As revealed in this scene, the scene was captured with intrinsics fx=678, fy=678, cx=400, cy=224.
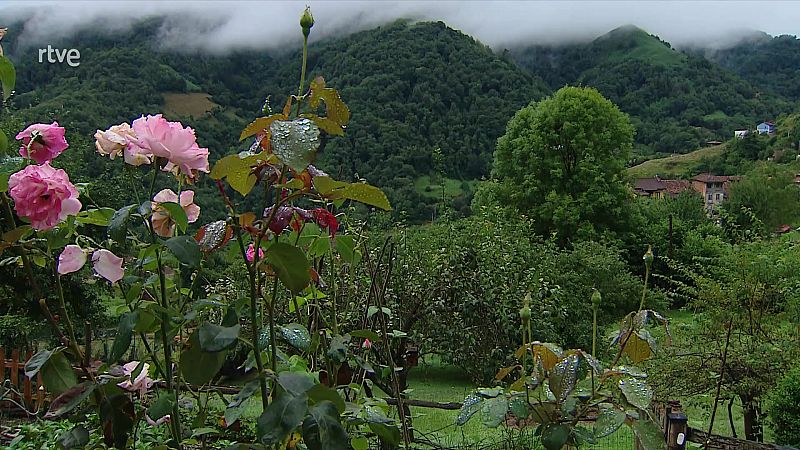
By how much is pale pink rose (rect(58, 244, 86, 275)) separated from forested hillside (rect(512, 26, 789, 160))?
48931 mm

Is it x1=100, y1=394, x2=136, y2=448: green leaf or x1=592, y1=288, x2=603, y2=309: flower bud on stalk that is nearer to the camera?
x1=100, y1=394, x2=136, y2=448: green leaf

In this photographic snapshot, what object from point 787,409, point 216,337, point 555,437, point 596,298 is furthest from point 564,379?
point 787,409

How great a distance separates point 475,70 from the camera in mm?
34594

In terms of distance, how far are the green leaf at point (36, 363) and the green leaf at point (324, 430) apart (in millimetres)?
356

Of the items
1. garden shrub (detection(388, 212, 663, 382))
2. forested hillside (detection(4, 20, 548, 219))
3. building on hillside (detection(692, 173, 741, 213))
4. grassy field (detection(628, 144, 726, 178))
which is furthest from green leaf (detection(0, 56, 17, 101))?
grassy field (detection(628, 144, 726, 178))

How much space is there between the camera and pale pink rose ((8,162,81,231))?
751 millimetres

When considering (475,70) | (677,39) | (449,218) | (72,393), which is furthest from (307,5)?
(677,39)

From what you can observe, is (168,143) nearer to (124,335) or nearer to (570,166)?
(124,335)

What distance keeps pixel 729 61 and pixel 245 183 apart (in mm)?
101564

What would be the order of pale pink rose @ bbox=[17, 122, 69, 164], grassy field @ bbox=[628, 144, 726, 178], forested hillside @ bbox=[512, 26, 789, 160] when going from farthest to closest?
forested hillside @ bbox=[512, 26, 789, 160] < grassy field @ bbox=[628, 144, 726, 178] < pale pink rose @ bbox=[17, 122, 69, 164]

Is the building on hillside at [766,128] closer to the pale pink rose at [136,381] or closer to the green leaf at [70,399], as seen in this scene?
the pale pink rose at [136,381]

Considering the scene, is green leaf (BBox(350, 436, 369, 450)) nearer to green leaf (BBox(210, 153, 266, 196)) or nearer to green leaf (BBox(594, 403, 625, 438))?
green leaf (BBox(594, 403, 625, 438))

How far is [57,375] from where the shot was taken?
840 millimetres

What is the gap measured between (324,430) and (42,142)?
20.6 inches
